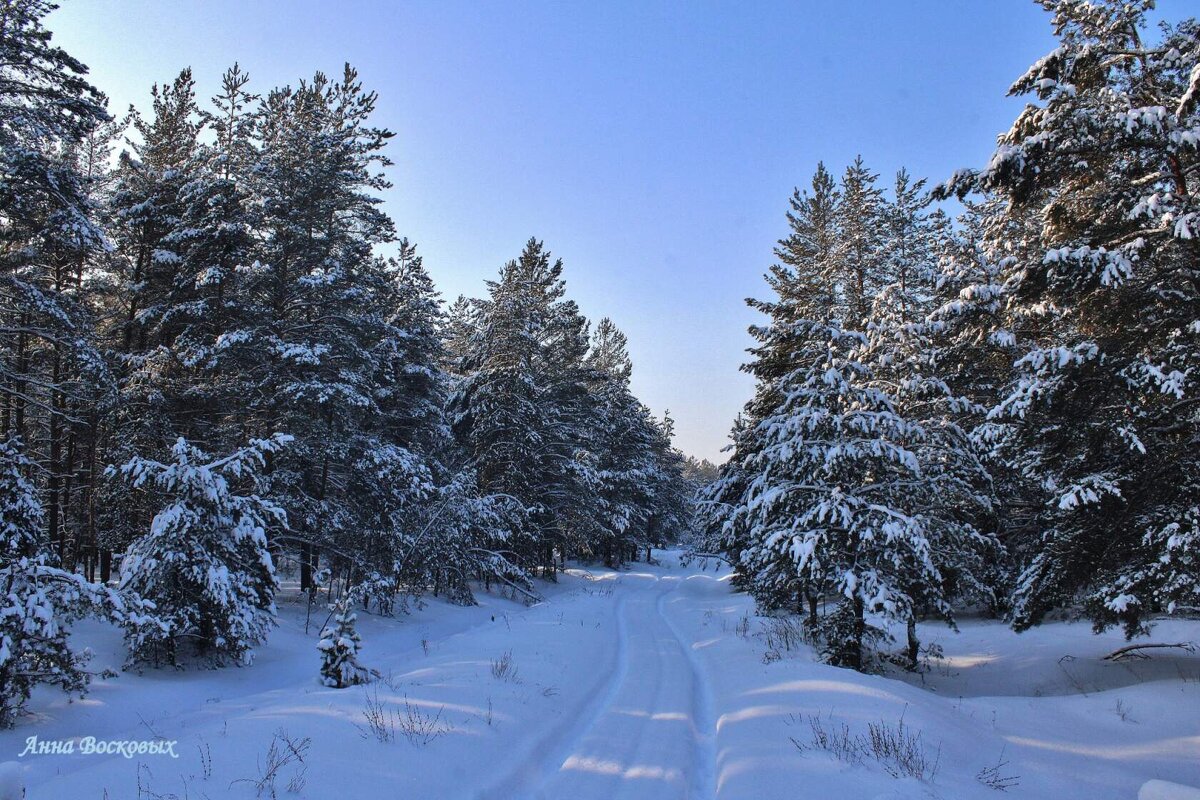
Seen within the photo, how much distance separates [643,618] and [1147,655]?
13654 millimetres

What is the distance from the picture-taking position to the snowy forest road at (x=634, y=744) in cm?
653

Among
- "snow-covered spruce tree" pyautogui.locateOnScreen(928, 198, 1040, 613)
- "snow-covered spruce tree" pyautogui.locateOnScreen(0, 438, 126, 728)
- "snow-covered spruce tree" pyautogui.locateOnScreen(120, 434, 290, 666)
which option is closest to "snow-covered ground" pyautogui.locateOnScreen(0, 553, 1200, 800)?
"snow-covered spruce tree" pyautogui.locateOnScreen(0, 438, 126, 728)

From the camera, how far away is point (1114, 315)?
33.7 ft

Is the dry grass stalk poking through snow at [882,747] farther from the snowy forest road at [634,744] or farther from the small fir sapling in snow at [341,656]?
the small fir sapling in snow at [341,656]

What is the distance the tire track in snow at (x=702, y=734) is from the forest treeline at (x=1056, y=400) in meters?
2.98

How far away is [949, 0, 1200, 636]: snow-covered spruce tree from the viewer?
889cm

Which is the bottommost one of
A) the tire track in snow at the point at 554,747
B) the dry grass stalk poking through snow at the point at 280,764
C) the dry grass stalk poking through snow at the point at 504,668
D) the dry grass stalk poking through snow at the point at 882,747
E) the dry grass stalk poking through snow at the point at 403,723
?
the tire track in snow at the point at 554,747

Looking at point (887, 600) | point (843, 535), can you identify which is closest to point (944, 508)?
point (843, 535)

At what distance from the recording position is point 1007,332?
14375 mm

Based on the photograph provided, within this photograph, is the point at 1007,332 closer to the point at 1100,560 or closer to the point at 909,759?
the point at 1100,560

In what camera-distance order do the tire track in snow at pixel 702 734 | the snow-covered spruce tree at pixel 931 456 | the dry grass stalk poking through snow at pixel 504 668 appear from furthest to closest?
the snow-covered spruce tree at pixel 931 456, the dry grass stalk poking through snow at pixel 504 668, the tire track in snow at pixel 702 734

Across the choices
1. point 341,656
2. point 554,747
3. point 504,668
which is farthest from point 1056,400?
point 341,656

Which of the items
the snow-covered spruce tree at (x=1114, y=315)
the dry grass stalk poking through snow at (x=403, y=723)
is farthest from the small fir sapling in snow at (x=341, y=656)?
the snow-covered spruce tree at (x=1114, y=315)

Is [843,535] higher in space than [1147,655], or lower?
higher
